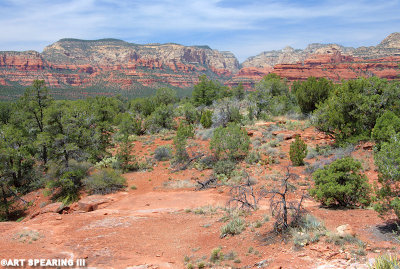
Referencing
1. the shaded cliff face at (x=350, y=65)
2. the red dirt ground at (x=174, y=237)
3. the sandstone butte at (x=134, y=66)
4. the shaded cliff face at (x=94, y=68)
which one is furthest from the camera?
the shaded cliff face at (x=94, y=68)

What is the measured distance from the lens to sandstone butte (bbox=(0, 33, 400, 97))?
321 ft

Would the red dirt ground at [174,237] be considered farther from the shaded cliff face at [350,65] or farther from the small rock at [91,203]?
the shaded cliff face at [350,65]

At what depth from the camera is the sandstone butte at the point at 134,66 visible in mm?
97838

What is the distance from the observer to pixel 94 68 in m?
149

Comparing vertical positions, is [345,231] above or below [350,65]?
below

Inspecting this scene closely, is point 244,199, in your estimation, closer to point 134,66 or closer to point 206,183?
point 206,183

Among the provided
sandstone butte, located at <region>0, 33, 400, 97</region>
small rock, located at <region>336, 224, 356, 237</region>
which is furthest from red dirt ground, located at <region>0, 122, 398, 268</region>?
sandstone butte, located at <region>0, 33, 400, 97</region>

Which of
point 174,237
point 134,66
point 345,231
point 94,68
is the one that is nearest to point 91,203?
point 174,237

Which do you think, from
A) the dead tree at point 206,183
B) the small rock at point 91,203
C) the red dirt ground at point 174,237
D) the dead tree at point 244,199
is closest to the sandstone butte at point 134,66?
the small rock at point 91,203

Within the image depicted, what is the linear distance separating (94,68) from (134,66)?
74.3 feet

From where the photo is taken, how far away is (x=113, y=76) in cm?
13050

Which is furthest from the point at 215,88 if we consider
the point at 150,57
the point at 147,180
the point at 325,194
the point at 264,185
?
the point at 150,57

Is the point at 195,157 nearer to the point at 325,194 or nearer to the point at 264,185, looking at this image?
the point at 264,185

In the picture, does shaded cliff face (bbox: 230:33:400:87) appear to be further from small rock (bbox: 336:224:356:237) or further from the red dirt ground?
small rock (bbox: 336:224:356:237)
